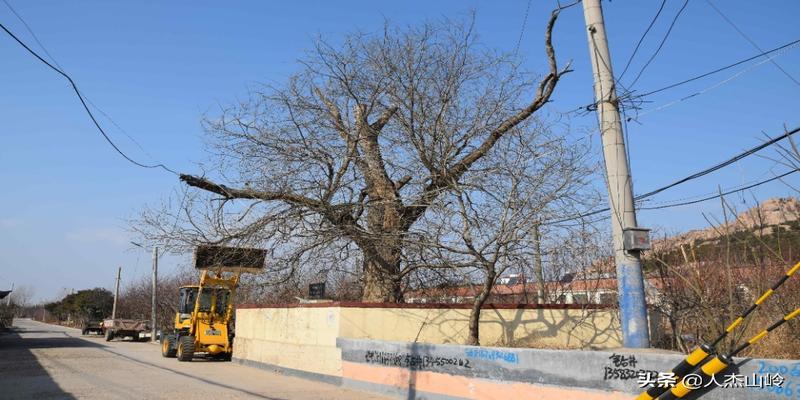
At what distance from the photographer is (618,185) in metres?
9.01

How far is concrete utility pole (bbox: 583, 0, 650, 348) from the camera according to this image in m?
8.59

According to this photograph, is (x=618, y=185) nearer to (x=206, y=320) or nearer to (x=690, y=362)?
(x=690, y=362)

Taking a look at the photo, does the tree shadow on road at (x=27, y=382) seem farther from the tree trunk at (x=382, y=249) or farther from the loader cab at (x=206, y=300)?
the tree trunk at (x=382, y=249)

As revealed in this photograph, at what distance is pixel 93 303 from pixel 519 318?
211ft

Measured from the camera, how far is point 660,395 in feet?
22.4

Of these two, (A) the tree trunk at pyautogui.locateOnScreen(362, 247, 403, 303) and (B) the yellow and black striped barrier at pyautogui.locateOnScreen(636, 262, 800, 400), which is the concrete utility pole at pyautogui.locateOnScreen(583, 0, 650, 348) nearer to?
(B) the yellow and black striped barrier at pyautogui.locateOnScreen(636, 262, 800, 400)

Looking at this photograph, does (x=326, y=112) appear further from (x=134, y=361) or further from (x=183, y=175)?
(x=134, y=361)

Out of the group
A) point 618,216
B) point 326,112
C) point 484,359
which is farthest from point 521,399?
point 326,112

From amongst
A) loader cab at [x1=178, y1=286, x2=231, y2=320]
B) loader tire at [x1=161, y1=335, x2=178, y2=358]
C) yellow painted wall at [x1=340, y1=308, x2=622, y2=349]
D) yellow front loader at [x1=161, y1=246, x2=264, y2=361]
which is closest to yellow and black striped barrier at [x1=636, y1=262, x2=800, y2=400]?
yellow painted wall at [x1=340, y1=308, x2=622, y2=349]

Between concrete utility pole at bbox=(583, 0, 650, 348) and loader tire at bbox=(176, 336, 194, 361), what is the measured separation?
16111 millimetres

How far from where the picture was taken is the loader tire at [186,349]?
2034 cm

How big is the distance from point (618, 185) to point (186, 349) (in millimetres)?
16605

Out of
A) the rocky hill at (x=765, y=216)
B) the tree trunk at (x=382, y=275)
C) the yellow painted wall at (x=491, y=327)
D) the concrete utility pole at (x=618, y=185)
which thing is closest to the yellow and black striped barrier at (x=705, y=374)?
the concrete utility pole at (x=618, y=185)

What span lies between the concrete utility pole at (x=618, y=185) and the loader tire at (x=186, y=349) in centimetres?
1611
